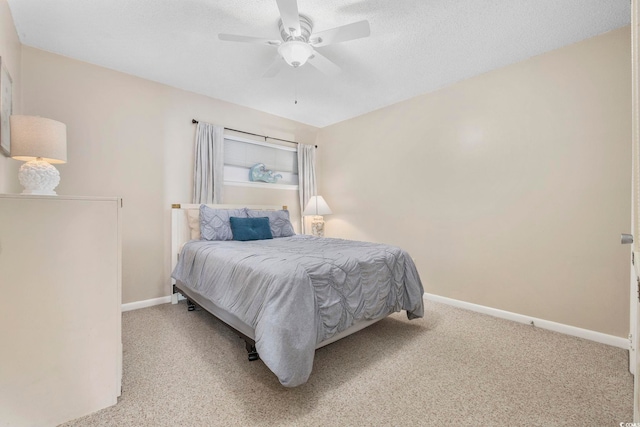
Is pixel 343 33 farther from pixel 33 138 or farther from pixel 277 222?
pixel 277 222

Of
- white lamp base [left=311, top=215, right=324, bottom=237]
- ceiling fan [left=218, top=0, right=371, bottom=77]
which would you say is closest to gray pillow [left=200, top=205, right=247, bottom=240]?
white lamp base [left=311, top=215, right=324, bottom=237]

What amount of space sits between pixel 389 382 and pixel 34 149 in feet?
8.89

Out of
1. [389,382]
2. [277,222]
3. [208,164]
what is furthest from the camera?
[277,222]

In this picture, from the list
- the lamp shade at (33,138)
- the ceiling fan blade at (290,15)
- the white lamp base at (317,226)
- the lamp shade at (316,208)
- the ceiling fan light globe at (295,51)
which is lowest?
the white lamp base at (317,226)

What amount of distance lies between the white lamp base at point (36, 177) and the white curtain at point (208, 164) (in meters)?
1.59

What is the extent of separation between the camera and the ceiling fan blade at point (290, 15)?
1.62 metres

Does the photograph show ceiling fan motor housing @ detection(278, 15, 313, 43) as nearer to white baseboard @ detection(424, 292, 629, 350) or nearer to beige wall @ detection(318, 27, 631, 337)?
beige wall @ detection(318, 27, 631, 337)

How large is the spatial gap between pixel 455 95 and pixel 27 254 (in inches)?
149

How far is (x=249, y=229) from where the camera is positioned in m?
3.04

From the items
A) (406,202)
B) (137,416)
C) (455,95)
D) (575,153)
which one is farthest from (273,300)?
(455,95)

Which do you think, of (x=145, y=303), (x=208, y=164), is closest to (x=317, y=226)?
(x=208, y=164)

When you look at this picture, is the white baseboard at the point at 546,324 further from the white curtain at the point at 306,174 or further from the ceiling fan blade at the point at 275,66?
the ceiling fan blade at the point at 275,66

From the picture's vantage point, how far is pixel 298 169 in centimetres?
440

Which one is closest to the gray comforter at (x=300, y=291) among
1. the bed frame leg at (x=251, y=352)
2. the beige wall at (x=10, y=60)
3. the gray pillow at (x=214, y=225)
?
the bed frame leg at (x=251, y=352)
